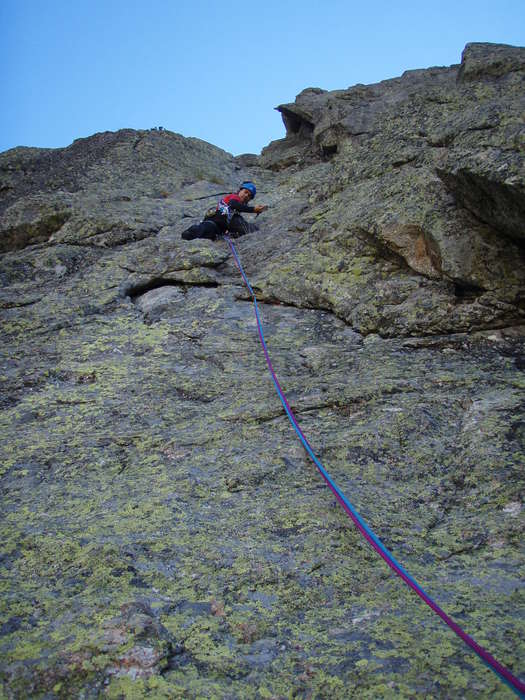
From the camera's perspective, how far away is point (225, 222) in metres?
9.86

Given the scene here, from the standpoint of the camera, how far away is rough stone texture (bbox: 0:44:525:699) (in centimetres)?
260

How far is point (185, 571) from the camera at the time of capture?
10.6 feet

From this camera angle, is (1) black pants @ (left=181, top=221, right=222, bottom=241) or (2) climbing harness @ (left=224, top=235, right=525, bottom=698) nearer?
(2) climbing harness @ (left=224, top=235, right=525, bottom=698)

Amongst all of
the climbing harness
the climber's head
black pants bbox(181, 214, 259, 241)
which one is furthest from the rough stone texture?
the climber's head

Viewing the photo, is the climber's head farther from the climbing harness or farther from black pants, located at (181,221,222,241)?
the climbing harness

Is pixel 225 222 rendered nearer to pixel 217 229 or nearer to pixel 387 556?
pixel 217 229

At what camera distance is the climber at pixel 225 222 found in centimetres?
932

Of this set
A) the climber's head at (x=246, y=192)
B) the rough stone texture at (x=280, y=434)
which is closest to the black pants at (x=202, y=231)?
the rough stone texture at (x=280, y=434)

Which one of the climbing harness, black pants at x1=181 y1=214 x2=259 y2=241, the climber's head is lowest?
the climbing harness

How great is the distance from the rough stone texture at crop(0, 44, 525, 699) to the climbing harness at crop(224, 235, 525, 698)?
0.32 ft

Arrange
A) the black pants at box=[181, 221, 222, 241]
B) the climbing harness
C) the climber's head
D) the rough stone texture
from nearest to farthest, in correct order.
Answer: the climbing harness < the rough stone texture < the black pants at box=[181, 221, 222, 241] < the climber's head

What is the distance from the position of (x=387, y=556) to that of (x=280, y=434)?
198 centimetres

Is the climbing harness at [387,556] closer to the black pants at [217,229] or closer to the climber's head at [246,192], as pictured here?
the black pants at [217,229]

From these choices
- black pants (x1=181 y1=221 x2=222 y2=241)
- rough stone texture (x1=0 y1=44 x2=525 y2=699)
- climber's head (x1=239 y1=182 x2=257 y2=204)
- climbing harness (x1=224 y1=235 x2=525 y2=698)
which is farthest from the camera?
climber's head (x1=239 y1=182 x2=257 y2=204)
